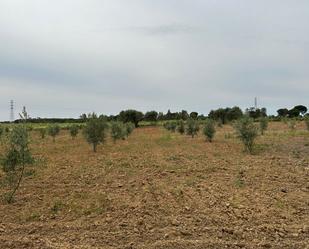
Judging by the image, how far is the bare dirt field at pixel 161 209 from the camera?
859 centimetres

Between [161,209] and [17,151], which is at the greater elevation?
[17,151]

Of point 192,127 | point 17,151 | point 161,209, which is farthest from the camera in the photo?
point 192,127

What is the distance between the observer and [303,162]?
2045 centimetres

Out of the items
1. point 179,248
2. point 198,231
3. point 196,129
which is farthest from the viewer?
point 196,129

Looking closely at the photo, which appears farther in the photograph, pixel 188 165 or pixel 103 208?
pixel 188 165

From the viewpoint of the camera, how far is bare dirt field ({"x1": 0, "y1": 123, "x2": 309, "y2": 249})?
8586 millimetres

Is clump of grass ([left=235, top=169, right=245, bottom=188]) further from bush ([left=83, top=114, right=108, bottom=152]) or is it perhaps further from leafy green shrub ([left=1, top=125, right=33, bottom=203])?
bush ([left=83, top=114, right=108, bottom=152])

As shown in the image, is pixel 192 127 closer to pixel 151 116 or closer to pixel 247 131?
pixel 247 131

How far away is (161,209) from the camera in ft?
35.9

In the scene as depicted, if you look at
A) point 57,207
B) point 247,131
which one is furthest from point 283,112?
point 57,207

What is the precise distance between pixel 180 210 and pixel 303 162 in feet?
37.8

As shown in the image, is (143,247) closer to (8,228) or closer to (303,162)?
(8,228)

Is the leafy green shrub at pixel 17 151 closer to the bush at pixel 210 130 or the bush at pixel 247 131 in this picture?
the bush at pixel 247 131

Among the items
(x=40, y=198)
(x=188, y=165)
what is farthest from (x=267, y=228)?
(x=188, y=165)
